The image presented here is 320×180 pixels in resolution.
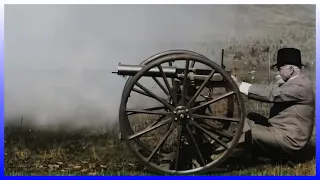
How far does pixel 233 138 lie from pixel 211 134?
0.73ft

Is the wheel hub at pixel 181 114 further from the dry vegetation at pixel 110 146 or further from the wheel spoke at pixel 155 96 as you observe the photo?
the dry vegetation at pixel 110 146

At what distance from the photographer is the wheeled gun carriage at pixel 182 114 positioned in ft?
19.2

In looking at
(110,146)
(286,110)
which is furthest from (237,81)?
(110,146)

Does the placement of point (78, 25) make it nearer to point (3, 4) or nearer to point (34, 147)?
point (3, 4)

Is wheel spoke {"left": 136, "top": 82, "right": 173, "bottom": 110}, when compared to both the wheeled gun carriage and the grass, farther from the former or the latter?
the grass

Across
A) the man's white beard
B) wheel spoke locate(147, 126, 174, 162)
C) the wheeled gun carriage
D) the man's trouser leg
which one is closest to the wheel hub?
the wheeled gun carriage

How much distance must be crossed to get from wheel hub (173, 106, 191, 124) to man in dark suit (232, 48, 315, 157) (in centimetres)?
70

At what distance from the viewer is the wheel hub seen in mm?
5863

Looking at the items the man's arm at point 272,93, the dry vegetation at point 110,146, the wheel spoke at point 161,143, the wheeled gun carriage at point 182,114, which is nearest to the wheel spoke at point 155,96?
the wheeled gun carriage at point 182,114

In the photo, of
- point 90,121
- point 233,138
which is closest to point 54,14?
point 90,121

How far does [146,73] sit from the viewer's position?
5.89 meters

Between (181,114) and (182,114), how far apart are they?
0.04 ft

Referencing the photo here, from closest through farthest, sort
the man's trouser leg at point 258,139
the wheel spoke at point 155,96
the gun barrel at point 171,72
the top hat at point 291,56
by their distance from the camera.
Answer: the wheel spoke at point 155,96 < the gun barrel at point 171,72 < the man's trouser leg at point 258,139 < the top hat at point 291,56

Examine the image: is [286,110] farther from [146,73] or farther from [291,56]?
[146,73]
